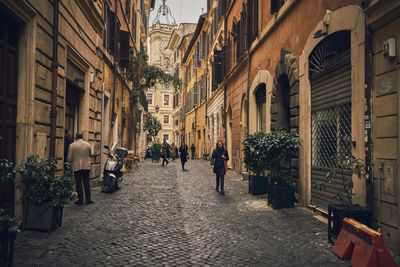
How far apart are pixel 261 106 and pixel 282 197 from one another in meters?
5.80

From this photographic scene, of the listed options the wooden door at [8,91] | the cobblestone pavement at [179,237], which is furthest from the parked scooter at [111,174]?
the wooden door at [8,91]

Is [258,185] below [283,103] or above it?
below

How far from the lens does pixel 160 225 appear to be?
245 inches

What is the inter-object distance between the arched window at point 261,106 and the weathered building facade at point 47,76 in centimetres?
557

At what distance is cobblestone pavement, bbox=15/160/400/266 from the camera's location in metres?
4.36

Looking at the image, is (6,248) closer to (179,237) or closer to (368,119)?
(179,237)

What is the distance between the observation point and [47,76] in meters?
7.12

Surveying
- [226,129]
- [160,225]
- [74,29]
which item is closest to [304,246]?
[160,225]

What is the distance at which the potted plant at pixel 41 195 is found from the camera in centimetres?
530

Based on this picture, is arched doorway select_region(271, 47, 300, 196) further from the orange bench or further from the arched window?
the orange bench

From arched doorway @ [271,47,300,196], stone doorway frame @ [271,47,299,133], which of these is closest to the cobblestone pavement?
arched doorway @ [271,47,300,196]

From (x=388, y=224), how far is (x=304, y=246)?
3.79 ft

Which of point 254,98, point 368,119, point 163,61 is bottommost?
point 368,119

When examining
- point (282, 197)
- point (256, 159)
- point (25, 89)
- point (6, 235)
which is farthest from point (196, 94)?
point (6, 235)
